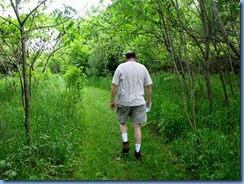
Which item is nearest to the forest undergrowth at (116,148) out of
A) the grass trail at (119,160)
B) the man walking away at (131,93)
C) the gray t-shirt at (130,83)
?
the grass trail at (119,160)

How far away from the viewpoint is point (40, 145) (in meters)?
3.72

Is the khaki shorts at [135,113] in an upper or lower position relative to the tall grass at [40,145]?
upper

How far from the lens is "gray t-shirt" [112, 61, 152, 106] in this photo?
13.1 feet

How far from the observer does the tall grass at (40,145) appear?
331cm

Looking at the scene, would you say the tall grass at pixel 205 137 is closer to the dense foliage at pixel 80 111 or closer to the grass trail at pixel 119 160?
the dense foliage at pixel 80 111

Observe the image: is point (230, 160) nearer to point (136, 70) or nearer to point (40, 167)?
point (136, 70)

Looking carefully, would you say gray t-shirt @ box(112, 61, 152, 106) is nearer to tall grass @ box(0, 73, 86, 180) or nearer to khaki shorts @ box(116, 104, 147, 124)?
khaki shorts @ box(116, 104, 147, 124)

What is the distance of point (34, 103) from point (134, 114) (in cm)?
287

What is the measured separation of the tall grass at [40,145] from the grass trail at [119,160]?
20 cm

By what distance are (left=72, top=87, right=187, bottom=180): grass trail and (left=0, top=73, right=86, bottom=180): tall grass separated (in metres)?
0.20

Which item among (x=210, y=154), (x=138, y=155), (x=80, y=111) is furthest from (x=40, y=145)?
(x=80, y=111)

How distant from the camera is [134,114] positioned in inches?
160

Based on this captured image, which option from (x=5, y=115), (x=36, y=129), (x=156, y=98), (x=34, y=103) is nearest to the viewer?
(x=36, y=129)

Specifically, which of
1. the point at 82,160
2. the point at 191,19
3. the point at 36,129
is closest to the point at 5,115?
the point at 36,129
